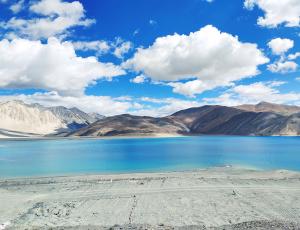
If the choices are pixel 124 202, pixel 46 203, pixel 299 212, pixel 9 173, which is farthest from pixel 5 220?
pixel 9 173

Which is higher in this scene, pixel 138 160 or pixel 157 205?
pixel 157 205

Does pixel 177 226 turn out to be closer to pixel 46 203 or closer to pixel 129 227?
pixel 129 227

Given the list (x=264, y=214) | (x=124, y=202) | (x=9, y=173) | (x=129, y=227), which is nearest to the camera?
(x=129, y=227)

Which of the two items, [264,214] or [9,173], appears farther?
[9,173]

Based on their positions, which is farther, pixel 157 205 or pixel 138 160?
pixel 138 160

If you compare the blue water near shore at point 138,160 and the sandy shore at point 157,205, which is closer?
the sandy shore at point 157,205

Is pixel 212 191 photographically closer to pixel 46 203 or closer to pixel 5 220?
pixel 46 203

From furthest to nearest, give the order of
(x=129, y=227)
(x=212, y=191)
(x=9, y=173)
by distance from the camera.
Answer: (x=9, y=173)
(x=212, y=191)
(x=129, y=227)

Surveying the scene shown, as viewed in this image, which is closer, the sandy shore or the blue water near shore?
the sandy shore
